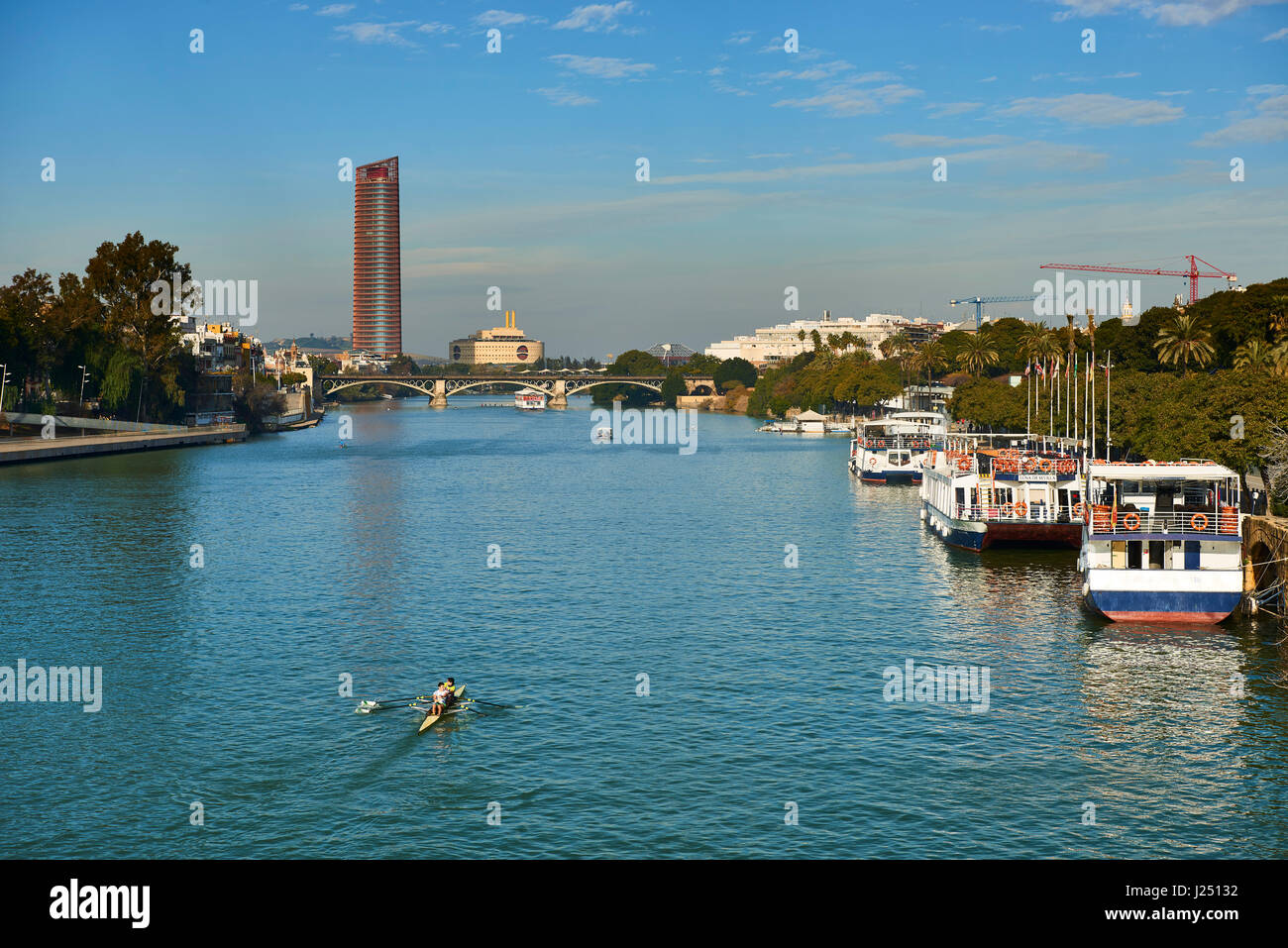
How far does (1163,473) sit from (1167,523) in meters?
6.52

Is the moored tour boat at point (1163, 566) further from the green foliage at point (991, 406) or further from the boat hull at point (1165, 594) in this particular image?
the green foliage at point (991, 406)

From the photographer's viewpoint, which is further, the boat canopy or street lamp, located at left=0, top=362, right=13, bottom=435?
street lamp, located at left=0, top=362, right=13, bottom=435

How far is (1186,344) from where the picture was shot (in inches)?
4419

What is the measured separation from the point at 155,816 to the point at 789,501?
8307 cm

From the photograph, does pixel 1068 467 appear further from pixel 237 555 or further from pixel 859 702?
pixel 237 555

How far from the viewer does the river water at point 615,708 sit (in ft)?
96.8

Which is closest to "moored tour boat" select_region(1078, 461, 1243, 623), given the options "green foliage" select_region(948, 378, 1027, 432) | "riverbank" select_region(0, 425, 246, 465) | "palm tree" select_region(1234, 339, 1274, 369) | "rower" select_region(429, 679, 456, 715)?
"rower" select_region(429, 679, 456, 715)

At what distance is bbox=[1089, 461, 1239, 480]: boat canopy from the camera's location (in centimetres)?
5631

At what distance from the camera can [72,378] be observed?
547 feet

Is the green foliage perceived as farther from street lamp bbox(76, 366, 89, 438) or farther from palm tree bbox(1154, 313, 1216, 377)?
street lamp bbox(76, 366, 89, 438)

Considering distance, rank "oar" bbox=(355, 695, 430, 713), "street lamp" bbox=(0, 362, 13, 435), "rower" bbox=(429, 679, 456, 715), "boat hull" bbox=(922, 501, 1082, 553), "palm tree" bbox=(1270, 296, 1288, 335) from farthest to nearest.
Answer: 1. "street lamp" bbox=(0, 362, 13, 435)
2. "palm tree" bbox=(1270, 296, 1288, 335)
3. "boat hull" bbox=(922, 501, 1082, 553)
4. "oar" bbox=(355, 695, 430, 713)
5. "rower" bbox=(429, 679, 456, 715)

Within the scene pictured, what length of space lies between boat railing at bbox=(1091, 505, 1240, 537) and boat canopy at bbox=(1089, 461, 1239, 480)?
3729mm

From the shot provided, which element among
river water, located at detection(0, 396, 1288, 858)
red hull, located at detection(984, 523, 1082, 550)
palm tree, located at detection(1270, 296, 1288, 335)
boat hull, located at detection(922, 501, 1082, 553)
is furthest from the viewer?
palm tree, located at detection(1270, 296, 1288, 335)
